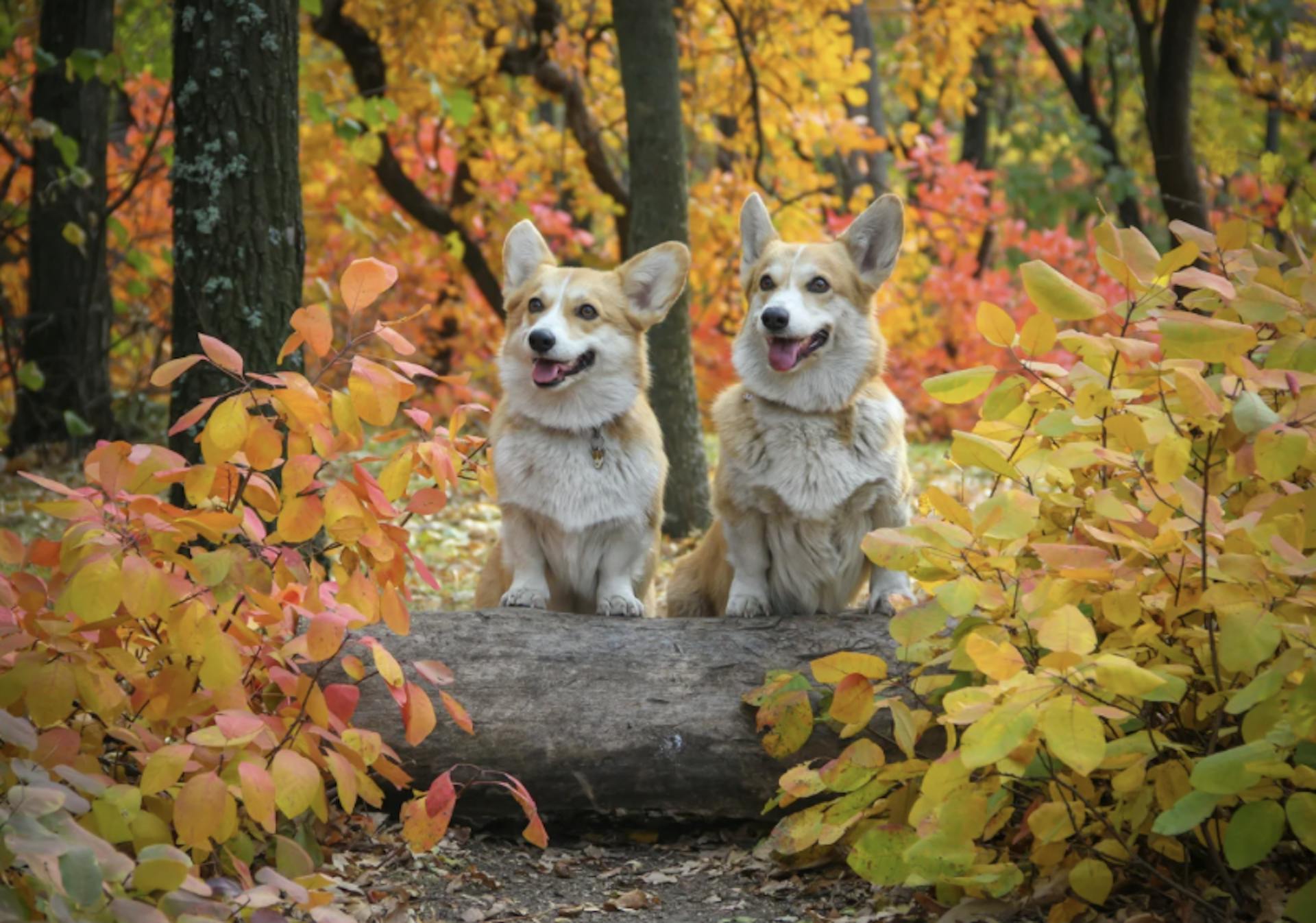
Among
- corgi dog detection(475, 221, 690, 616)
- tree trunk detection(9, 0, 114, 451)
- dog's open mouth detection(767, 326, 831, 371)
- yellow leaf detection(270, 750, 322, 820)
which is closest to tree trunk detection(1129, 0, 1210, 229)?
dog's open mouth detection(767, 326, 831, 371)

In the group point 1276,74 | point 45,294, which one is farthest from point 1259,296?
point 45,294

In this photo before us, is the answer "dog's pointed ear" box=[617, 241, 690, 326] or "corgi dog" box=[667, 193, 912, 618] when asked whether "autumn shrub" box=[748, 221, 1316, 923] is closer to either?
"corgi dog" box=[667, 193, 912, 618]

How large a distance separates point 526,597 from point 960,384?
1796mm

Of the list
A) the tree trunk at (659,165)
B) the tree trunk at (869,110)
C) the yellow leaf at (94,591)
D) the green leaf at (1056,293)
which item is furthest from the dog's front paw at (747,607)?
the tree trunk at (869,110)

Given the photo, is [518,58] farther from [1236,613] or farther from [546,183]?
[1236,613]

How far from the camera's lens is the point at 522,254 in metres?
4.28

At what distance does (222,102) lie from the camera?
4012 mm

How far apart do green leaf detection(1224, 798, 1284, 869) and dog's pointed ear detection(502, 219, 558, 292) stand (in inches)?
112

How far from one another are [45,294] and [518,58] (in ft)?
12.2

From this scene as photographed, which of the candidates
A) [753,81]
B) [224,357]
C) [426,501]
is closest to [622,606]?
[426,501]

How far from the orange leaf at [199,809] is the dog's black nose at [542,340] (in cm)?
191

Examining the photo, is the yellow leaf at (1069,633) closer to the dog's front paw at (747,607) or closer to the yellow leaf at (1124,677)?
the yellow leaf at (1124,677)

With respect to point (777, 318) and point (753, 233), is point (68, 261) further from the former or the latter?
point (777, 318)

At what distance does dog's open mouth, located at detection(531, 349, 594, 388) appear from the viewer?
389 cm
